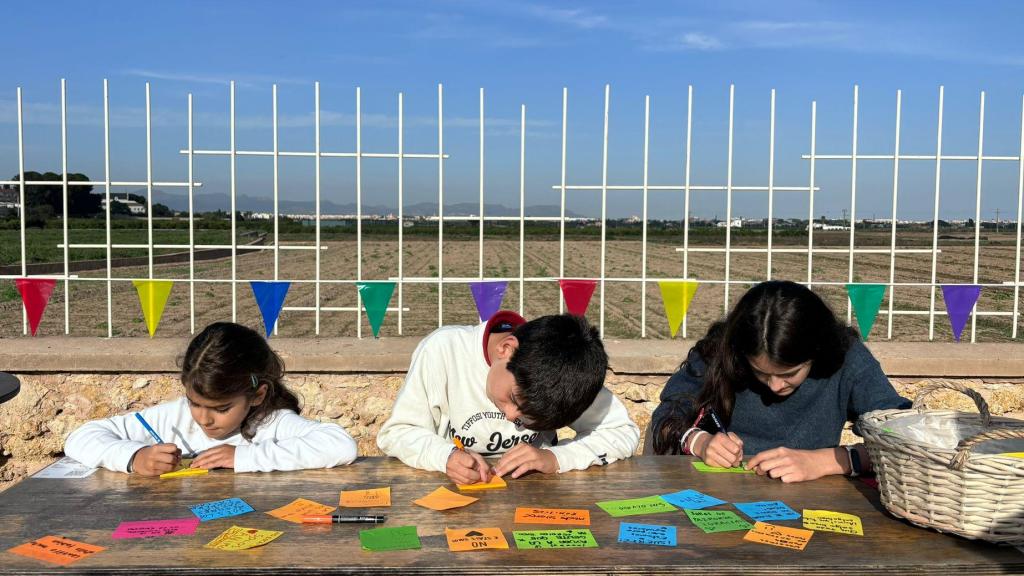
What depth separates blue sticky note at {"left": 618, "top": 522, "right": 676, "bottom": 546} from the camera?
75.1 inches

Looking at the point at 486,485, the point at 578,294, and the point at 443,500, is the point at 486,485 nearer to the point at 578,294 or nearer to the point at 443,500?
the point at 443,500

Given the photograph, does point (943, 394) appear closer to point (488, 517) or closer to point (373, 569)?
point (488, 517)

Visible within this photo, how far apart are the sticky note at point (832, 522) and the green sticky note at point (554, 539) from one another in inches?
21.0

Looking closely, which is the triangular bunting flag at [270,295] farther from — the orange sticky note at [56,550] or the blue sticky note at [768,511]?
the blue sticky note at [768,511]

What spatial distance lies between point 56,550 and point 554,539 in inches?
41.1

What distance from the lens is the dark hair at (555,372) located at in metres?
2.26

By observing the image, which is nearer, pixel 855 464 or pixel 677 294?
pixel 855 464

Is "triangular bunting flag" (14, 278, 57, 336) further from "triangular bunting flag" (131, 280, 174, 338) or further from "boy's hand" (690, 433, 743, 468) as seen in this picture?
"boy's hand" (690, 433, 743, 468)

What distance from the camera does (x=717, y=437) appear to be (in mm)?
2615

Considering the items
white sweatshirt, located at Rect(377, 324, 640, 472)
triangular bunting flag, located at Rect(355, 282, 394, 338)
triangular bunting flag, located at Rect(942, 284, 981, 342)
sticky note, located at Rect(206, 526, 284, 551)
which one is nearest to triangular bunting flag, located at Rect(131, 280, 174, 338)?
triangular bunting flag, located at Rect(355, 282, 394, 338)

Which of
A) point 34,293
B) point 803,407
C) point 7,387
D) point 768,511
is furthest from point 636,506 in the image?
point 34,293

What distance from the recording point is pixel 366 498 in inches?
87.1

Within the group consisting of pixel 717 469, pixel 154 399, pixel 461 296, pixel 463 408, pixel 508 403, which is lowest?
pixel 461 296

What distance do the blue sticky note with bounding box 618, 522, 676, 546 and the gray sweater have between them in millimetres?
967
